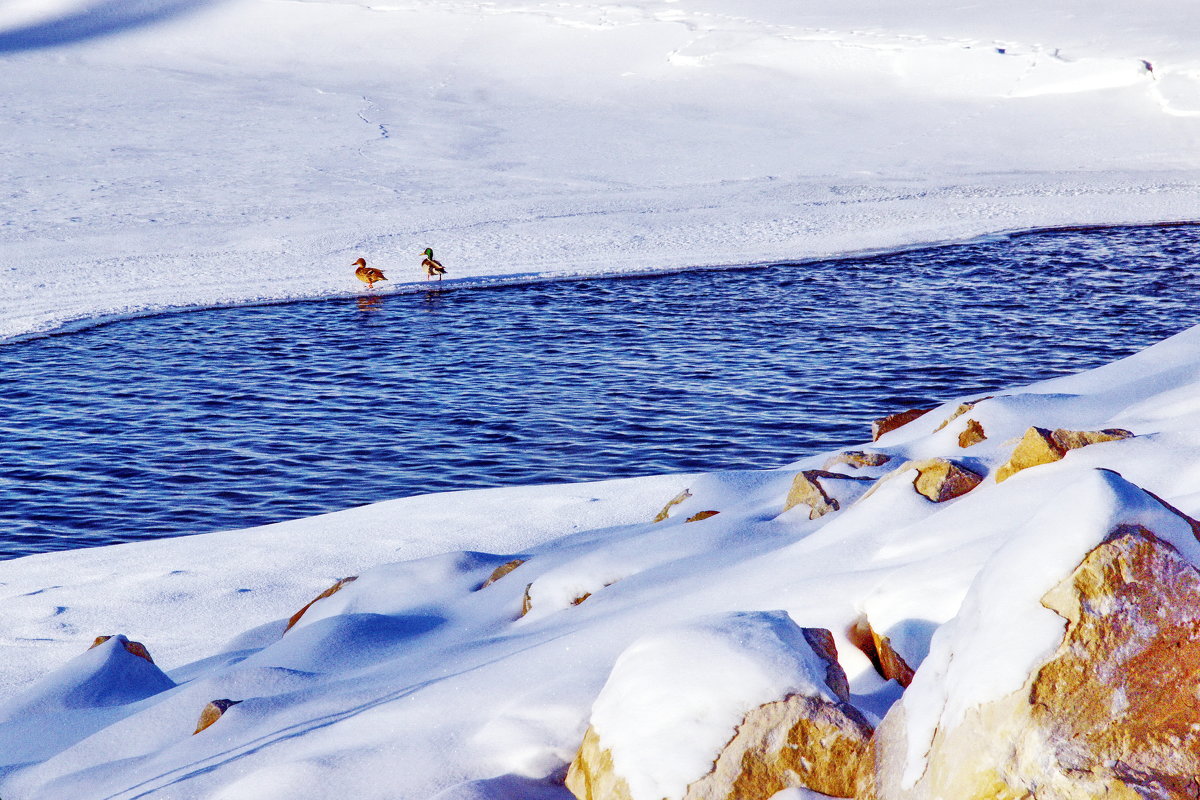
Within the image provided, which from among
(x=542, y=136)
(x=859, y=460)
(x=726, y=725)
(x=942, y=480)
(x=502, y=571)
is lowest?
(x=502, y=571)

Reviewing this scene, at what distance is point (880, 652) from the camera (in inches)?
121

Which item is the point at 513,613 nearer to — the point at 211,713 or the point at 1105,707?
the point at 211,713

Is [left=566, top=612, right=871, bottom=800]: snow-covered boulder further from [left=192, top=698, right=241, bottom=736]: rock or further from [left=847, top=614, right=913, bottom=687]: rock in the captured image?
[left=192, top=698, right=241, bottom=736]: rock

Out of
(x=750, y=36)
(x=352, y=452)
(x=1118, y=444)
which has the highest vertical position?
(x=750, y=36)

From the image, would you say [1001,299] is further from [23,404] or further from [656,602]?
[656,602]

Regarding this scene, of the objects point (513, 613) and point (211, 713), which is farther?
point (513, 613)

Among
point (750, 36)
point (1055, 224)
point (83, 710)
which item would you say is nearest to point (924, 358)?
point (1055, 224)

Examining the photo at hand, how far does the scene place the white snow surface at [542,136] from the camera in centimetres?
1429

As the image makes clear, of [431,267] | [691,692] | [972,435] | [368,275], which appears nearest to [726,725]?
[691,692]

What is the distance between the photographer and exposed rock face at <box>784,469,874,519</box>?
441cm

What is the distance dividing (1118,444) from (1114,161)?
16989 millimetres

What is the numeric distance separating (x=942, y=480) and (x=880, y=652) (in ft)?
3.57

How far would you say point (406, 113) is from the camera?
2253 centimetres

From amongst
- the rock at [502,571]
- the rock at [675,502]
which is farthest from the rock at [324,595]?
the rock at [675,502]
